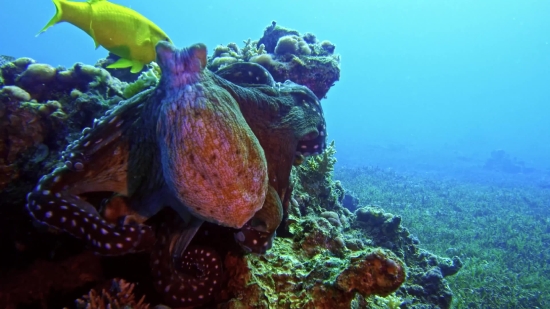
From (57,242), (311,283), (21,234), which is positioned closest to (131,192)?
(57,242)

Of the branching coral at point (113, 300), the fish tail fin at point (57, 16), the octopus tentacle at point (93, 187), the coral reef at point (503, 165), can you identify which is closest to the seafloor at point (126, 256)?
the branching coral at point (113, 300)

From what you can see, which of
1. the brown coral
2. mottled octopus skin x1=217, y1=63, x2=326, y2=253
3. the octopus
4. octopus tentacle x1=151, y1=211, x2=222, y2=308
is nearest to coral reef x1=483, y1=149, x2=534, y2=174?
mottled octopus skin x1=217, y1=63, x2=326, y2=253

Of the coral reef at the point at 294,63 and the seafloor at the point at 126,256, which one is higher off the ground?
the coral reef at the point at 294,63

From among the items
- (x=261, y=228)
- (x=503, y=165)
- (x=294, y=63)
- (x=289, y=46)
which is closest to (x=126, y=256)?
(x=261, y=228)

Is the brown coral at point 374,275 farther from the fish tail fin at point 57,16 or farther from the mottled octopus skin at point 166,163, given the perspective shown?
the fish tail fin at point 57,16

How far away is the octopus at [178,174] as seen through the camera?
2094mm

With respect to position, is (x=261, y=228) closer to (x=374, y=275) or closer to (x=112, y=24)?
(x=374, y=275)

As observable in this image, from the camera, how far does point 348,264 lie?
2.92m

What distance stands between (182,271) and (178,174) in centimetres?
106

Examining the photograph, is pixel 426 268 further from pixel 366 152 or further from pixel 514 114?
pixel 514 114

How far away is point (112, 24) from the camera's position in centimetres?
322

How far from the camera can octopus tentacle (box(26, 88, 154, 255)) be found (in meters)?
2.23

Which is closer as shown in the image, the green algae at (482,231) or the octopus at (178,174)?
the octopus at (178,174)

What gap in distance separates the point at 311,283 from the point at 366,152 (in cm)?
5916
